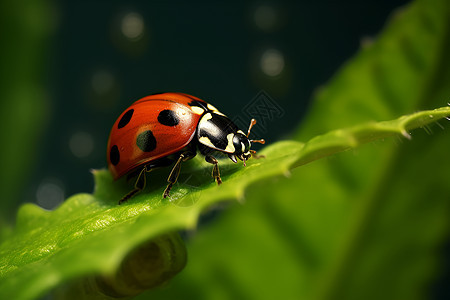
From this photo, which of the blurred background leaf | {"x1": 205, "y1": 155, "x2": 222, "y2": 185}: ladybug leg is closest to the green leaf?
{"x1": 205, "y1": 155, "x2": 222, "y2": 185}: ladybug leg

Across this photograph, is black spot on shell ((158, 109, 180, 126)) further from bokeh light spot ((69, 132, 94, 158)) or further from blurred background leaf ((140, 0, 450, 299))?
bokeh light spot ((69, 132, 94, 158))

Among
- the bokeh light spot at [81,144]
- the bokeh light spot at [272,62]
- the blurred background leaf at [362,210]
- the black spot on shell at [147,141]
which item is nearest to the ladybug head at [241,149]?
the black spot on shell at [147,141]

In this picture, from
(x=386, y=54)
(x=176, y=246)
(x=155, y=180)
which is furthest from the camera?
(x=386, y=54)

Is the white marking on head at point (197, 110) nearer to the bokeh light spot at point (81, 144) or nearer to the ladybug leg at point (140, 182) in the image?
the ladybug leg at point (140, 182)

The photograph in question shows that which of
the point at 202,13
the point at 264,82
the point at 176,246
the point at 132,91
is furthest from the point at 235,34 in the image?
the point at 176,246

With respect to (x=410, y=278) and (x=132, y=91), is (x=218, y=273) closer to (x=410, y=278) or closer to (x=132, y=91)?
(x=410, y=278)

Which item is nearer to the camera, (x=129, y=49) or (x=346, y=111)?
(x=346, y=111)
